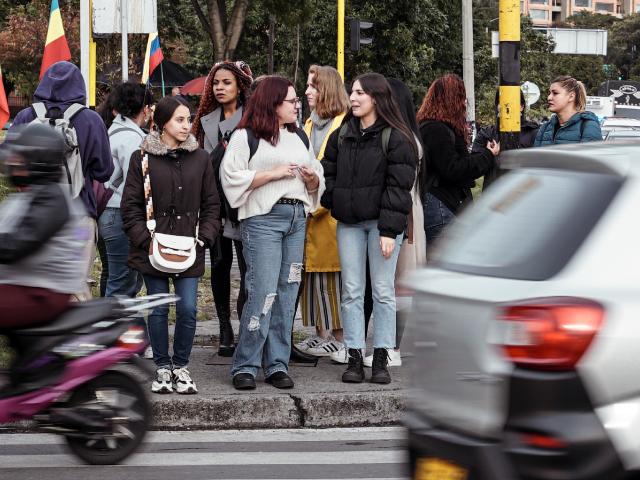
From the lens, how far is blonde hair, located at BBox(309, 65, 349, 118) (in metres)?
8.41

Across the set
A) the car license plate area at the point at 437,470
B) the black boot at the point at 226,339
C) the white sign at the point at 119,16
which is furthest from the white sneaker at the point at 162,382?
the white sign at the point at 119,16

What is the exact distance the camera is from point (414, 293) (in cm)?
437

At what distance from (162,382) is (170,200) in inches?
41.7

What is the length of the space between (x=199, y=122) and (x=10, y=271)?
3164mm

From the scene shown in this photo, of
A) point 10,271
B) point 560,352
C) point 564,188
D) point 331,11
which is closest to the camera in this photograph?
point 560,352

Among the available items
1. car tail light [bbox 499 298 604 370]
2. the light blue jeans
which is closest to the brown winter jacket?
the light blue jeans

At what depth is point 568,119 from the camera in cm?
925

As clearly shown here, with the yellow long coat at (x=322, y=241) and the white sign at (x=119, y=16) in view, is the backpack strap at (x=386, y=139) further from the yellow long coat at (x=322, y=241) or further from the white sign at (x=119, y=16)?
the white sign at (x=119, y=16)

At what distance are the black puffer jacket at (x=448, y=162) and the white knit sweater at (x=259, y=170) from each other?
1.09m

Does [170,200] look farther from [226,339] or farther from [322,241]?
[226,339]

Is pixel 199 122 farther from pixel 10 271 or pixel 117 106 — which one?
pixel 10 271

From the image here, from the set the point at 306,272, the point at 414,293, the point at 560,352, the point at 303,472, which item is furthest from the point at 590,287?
the point at 306,272

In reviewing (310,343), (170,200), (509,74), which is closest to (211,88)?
(170,200)

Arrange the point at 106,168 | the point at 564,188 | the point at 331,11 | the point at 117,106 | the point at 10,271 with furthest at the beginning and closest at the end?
the point at 331,11, the point at 117,106, the point at 106,168, the point at 10,271, the point at 564,188
